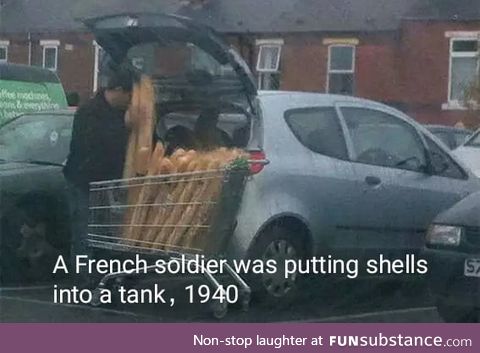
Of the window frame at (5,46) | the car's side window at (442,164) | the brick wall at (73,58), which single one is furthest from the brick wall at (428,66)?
the window frame at (5,46)

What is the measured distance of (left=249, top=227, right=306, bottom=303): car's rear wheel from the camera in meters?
6.22

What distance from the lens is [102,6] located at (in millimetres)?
6434

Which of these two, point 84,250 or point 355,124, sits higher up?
point 355,124

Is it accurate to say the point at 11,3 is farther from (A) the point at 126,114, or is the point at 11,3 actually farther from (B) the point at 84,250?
(B) the point at 84,250

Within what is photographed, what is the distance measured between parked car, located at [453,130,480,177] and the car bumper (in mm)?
720

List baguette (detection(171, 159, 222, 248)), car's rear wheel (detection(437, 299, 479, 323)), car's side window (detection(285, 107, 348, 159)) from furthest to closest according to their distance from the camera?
car's side window (detection(285, 107, 348, 159)) → baguette (detection(171, 159, 222, 248)) → car's rear wheel (detection(437, 299, 479, 323))

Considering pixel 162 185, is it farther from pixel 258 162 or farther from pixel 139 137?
pixel 258 162

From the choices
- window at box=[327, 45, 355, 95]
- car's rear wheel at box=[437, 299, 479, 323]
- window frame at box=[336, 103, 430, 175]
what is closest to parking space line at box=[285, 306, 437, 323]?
car's rear wheel at box=[437, 299, 479, 323]

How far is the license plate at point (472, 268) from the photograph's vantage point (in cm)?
616

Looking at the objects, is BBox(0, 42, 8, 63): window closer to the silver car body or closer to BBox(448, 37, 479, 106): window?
the silver car body

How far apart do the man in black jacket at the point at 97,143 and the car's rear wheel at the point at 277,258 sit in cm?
71
